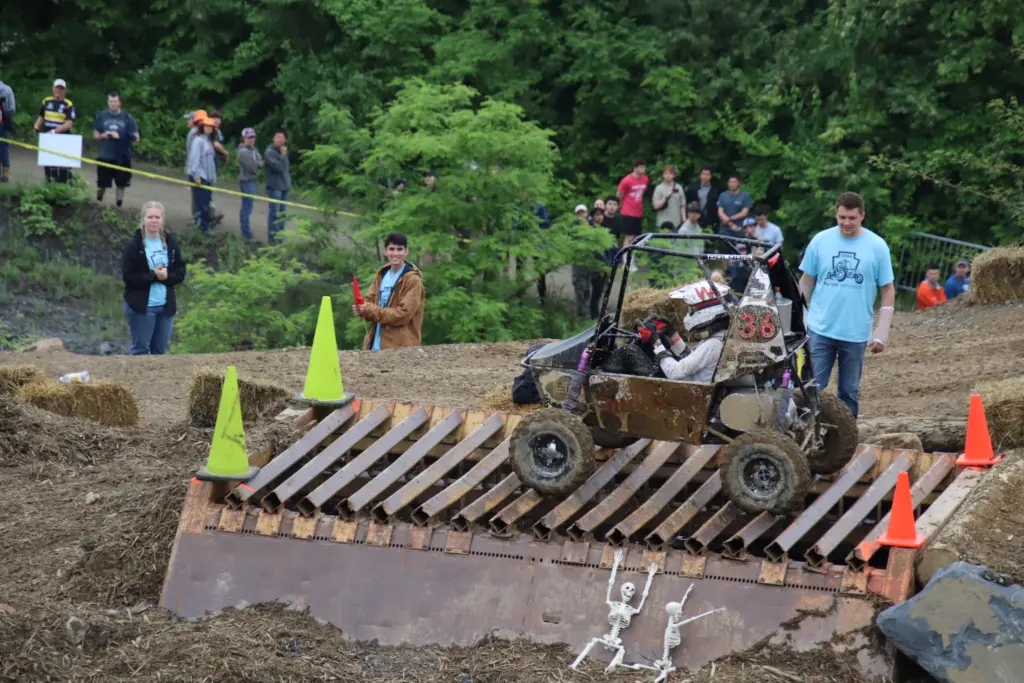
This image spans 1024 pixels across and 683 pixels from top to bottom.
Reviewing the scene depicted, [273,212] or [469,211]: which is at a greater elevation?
[469,211]

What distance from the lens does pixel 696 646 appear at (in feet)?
22.3

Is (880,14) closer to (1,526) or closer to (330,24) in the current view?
(330,24)

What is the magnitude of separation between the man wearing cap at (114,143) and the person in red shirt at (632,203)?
7.79 meters

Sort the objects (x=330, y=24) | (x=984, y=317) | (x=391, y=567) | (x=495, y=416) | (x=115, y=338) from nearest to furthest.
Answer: (x=391, y=567) → (x=495, y=416) → (x=984, y=317) → (x=115, y=338) → (x=330, y=24)

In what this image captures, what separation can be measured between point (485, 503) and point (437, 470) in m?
0.47

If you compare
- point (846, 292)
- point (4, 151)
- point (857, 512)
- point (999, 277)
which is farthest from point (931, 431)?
point (4, 151)

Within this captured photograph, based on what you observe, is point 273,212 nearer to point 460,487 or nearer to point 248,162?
point 248,162

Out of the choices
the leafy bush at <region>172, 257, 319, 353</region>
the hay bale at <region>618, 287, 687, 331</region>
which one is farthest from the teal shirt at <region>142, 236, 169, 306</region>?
the hay bale at <region>618, 287, 687, 331</region>

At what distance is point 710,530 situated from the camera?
7.23 metres

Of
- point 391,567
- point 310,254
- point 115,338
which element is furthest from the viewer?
point 310,254

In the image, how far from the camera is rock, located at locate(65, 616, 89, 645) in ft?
22.6

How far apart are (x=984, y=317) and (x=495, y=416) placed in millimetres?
9985

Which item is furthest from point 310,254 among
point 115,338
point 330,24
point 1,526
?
point 1,526

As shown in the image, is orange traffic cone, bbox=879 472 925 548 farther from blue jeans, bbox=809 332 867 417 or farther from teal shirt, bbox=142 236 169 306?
teal shirt, bbox=142 236 169 306
